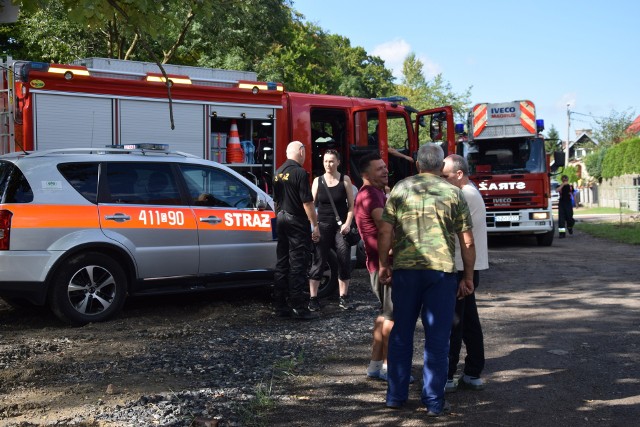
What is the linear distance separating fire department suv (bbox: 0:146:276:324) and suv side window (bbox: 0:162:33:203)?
1 centimetres

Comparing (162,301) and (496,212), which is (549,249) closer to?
(496,212)

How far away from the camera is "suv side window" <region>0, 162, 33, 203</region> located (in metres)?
7.70

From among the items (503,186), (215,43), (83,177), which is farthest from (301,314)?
(215,43)

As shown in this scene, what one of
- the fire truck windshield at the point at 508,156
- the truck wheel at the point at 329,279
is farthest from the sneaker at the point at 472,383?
the fire truck windshield at the point at 508,156

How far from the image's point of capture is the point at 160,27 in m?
7.82

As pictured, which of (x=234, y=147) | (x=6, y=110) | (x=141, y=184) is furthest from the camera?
(x=234, y=147)

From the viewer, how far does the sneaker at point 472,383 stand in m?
5.81

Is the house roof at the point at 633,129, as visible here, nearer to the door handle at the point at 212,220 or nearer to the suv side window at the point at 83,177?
the door handle at the point at 212,220

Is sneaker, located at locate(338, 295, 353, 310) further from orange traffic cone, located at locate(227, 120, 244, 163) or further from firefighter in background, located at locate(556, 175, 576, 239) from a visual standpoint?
firefighter in background, located at locate(556, 175, 576, 239)

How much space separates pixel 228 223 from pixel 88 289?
179cm

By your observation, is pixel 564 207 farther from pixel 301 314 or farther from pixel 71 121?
pixel 71 121

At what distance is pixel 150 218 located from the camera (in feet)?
27.7

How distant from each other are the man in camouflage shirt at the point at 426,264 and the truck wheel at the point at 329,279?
4116mm

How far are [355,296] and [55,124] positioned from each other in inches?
183
